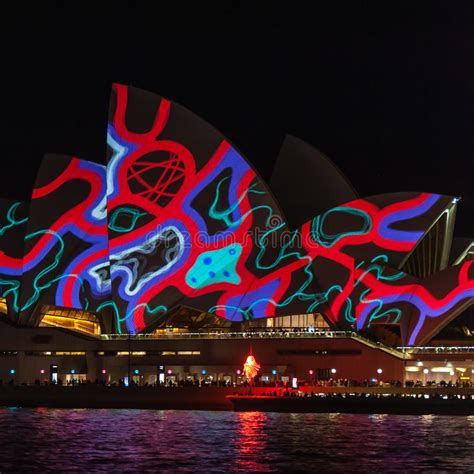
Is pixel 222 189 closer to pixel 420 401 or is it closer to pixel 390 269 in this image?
pixel 390 269

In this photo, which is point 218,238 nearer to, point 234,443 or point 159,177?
point 159,177

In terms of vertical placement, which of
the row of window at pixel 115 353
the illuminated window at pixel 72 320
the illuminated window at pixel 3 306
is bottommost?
the row of window at pixel 115 353

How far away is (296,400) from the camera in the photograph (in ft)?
185

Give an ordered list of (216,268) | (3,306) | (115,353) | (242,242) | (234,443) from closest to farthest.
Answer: (234,443) < (242,242) < (216,268) < (115,353) < (3,306)

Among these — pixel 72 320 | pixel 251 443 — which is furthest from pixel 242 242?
pixel 251 443

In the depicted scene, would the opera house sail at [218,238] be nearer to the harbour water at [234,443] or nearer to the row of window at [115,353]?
the row of window at [115,353]

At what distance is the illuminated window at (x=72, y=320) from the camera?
230 feet

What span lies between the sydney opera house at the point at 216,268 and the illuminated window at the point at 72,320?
0.86 meters

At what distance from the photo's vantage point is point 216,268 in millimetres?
65250

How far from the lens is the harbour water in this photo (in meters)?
33.2

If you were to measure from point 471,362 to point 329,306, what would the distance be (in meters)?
9.03

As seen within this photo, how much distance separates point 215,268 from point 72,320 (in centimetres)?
1132

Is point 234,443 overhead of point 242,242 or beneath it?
beneath

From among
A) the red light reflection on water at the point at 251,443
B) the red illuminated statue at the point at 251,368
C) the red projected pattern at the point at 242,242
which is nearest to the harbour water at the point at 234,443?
the red light reflection on water at the point at 251,443
